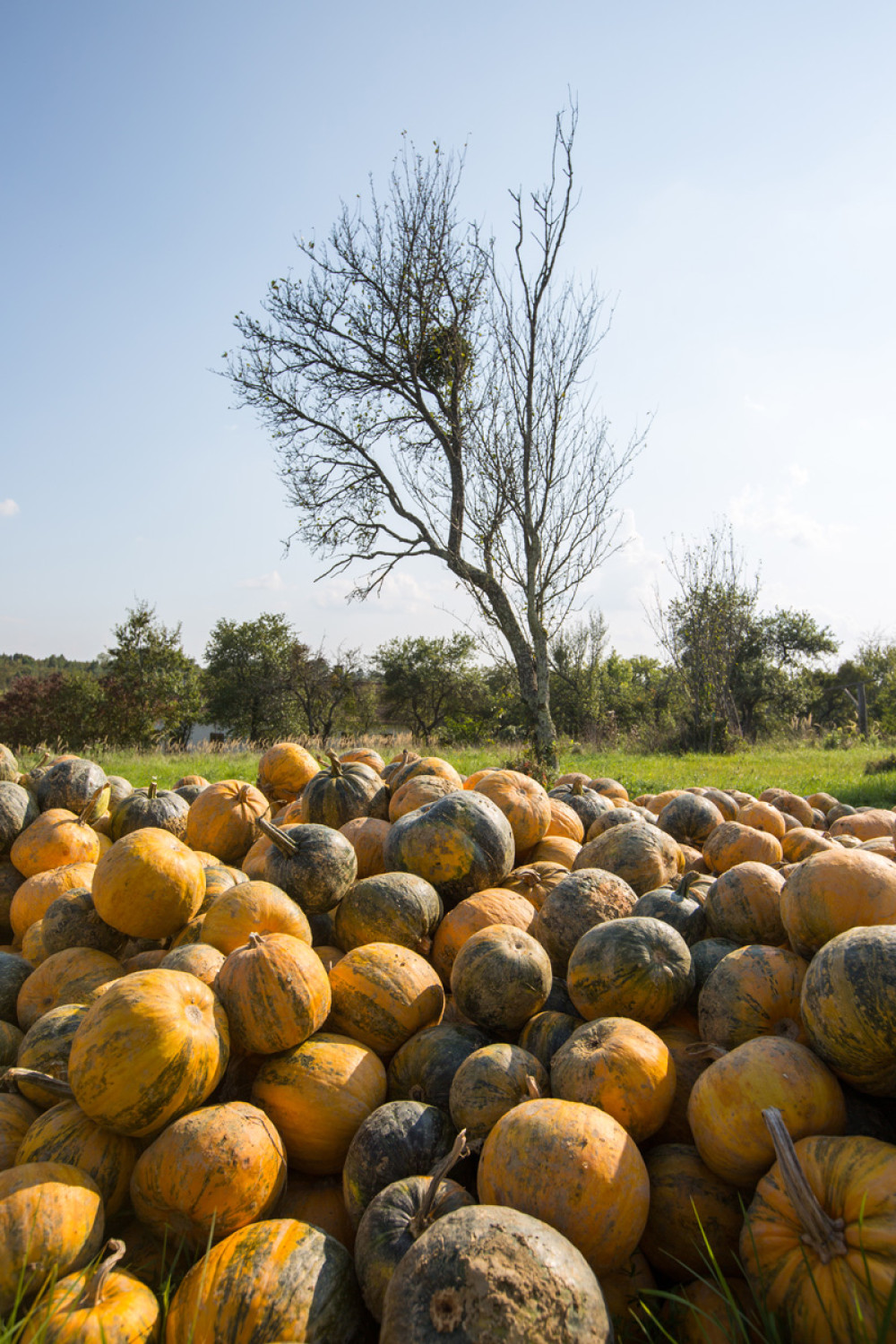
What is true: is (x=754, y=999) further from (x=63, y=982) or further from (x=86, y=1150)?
(x=63, y=982)

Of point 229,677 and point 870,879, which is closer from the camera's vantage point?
point 870,879

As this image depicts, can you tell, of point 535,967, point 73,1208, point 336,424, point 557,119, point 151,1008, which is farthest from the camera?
point 336,424

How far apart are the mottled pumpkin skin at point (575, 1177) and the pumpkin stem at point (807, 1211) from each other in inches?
15.3

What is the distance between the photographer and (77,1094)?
2031 mm

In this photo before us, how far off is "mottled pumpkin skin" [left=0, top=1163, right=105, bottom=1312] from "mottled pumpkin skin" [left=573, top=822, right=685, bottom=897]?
90.0 inches

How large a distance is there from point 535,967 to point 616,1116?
61 centimetres

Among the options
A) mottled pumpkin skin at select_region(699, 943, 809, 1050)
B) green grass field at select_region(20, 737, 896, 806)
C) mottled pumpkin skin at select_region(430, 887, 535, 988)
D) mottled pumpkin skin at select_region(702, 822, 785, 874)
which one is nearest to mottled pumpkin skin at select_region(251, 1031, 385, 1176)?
mottled pumpkin skin at select_region(430, 887, 535, 988)

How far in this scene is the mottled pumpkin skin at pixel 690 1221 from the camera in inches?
74.0

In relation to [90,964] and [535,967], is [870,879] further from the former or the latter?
[90,964]

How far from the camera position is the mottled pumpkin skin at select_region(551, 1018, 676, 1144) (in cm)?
203

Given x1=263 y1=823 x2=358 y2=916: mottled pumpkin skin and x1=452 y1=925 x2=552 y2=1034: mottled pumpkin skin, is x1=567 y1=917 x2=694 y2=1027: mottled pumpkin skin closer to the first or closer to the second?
x1=452 y1=925 x2=552 y2=1034: mottled pumpkin skin

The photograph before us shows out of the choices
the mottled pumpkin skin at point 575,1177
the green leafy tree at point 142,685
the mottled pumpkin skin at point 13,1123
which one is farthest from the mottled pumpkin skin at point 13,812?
the green leafy tree at point 142,685

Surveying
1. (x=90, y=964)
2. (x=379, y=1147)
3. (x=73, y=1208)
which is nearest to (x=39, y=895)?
(x=90, y=964)

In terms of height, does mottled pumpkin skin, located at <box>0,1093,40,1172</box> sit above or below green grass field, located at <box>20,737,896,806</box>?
below
